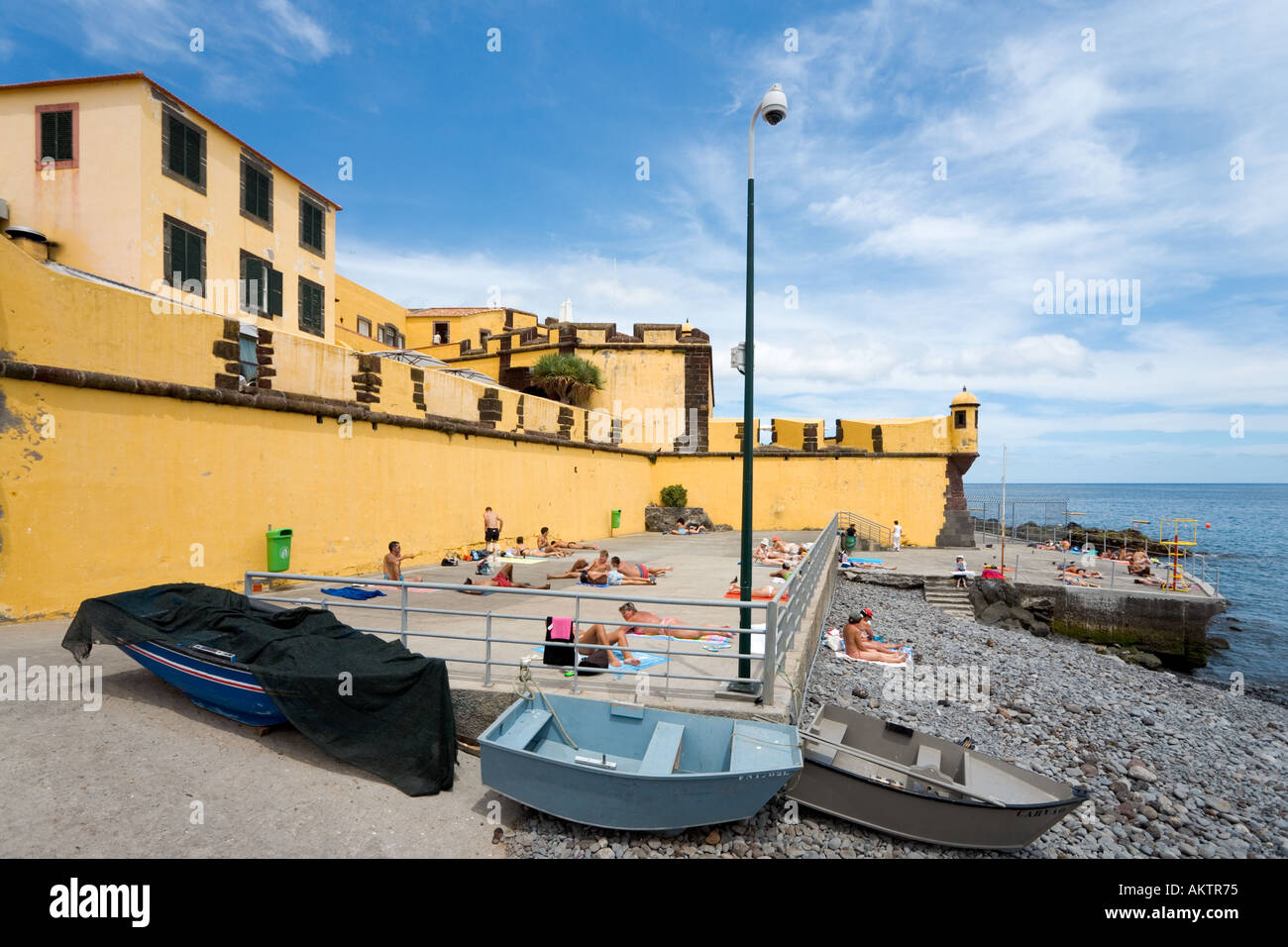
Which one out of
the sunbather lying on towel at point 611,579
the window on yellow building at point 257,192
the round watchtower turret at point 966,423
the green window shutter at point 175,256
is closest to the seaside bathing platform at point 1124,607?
the round watchtower turret at point 966,423

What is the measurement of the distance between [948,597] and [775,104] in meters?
14.5

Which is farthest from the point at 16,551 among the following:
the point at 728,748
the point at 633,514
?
the point at 633,514

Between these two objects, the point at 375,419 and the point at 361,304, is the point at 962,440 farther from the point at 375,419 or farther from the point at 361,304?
the point at 361,304

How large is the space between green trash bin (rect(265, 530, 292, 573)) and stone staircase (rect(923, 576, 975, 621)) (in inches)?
603

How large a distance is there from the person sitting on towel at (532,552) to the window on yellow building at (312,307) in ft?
30.3

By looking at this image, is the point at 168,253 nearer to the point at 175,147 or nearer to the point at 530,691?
the point at 175,147

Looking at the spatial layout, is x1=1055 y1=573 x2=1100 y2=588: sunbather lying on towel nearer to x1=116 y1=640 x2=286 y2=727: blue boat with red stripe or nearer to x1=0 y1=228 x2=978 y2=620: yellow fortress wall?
x1=0 y1=228 x2=978 y2=620: yellow fortress wall

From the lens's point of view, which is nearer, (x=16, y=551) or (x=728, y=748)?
(x=728, y=748)

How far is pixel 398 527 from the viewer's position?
12.8 meters

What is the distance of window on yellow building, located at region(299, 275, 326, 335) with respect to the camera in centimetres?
1775

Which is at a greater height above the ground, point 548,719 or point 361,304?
point 361,304

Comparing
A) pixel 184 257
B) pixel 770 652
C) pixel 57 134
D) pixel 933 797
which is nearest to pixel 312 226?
pixel 184 257
